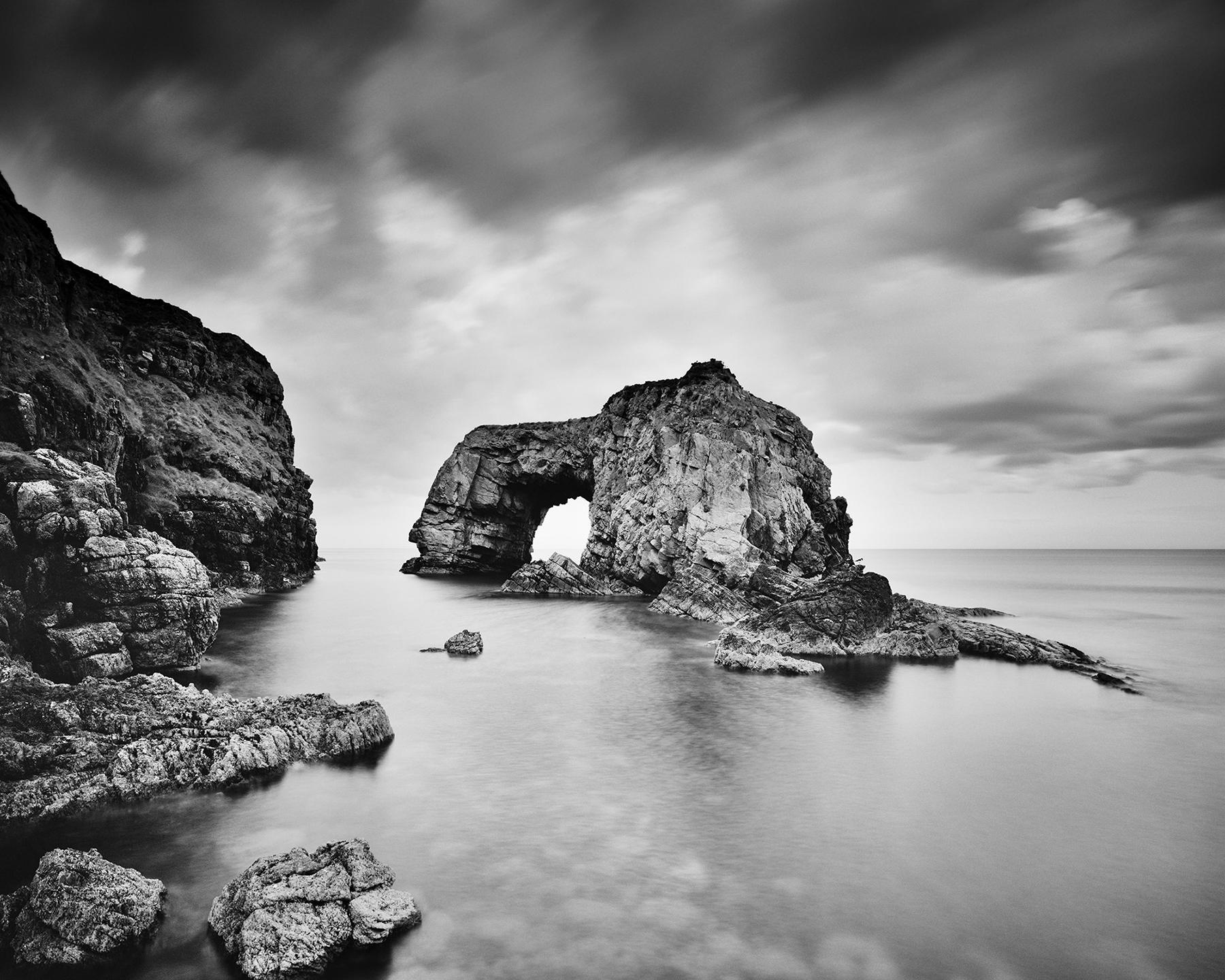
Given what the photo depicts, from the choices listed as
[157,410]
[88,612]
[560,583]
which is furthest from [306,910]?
[157,410]

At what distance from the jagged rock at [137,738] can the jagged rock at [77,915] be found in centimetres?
366

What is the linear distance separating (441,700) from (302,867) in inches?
499

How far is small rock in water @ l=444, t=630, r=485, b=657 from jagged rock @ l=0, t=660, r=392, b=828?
13.0 metres

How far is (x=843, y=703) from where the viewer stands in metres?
20.6

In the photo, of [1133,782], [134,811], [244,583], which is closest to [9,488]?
[134,811]

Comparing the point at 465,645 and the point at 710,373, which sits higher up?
the point at 710,373

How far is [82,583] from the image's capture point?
17.3 meters

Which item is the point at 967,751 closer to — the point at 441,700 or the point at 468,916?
the point at 468,916

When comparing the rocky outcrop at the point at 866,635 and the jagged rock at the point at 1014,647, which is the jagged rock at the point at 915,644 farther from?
the jagged rock at the point at 1014,647

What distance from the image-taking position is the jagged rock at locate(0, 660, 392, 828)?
11.1m

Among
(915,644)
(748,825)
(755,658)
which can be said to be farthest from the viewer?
(915,644)

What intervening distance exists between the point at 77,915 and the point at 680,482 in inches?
1730

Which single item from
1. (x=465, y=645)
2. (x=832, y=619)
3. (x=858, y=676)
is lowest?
(x=465, y=645)

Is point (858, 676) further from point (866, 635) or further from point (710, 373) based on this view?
point (710, 373)
